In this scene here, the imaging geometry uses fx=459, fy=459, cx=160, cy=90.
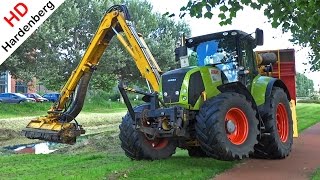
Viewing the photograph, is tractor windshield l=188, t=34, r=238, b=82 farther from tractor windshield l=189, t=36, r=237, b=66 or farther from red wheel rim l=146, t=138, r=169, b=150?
red wheel rim l=146, t=138, r=169, b=150

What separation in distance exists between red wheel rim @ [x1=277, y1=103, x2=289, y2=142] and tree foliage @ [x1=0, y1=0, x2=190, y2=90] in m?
19.8

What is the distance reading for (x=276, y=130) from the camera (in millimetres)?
9375

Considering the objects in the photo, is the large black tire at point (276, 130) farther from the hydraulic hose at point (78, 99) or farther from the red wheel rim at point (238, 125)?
the hydraulic hose at point (78, 99)

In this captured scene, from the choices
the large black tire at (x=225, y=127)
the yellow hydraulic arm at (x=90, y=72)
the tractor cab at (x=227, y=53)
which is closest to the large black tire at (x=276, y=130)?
the tractor cab at (x=227, y=53)

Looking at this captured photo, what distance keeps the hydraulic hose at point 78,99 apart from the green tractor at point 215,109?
2.25 meters

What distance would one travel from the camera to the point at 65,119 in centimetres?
1115

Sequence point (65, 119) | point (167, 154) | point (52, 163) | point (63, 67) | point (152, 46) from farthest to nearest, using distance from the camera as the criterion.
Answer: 1. point (152, 46)
2. point (63, 67)
3. point (65, 119)
4. point (52, 163)
5. point (167, 154)

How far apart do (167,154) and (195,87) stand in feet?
6.41

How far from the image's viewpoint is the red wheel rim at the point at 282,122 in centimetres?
1036

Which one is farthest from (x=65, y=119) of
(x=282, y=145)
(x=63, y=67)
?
(x=63, y=67)

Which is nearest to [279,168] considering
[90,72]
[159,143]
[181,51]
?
[159,143]

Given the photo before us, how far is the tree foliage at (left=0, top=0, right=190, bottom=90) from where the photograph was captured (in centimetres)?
2845

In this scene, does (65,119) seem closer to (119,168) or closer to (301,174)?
(119,168)

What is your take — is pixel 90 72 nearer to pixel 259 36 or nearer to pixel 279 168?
pixel 259 36
